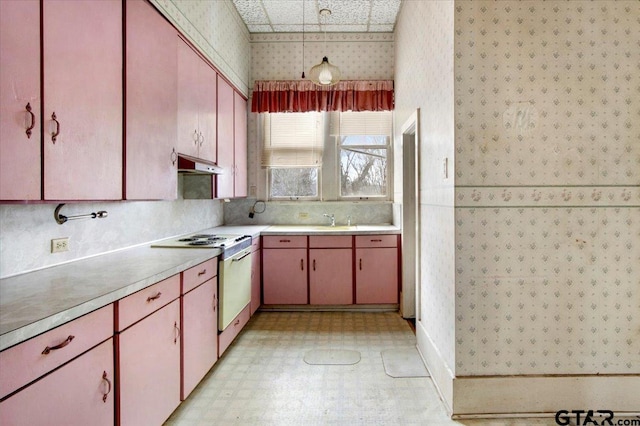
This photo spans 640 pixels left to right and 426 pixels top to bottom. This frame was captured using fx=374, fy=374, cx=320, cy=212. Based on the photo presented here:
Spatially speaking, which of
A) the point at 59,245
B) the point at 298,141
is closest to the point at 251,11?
the point at 298,141

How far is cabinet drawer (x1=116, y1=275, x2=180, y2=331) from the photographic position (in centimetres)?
162

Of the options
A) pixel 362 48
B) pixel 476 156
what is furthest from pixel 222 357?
pixel 362 48

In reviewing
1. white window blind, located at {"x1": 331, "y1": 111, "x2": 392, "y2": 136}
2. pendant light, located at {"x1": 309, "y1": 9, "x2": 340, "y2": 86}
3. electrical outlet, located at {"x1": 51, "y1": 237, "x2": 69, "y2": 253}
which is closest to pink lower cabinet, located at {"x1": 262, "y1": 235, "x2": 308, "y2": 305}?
white window blind, located at {"x1": 331, "y1": 111, "x2": 392, "y2": 136}

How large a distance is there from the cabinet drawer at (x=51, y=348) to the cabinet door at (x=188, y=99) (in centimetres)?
163

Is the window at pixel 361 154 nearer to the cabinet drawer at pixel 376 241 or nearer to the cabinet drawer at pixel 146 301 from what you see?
the cabinet drawer at pixel 376 241

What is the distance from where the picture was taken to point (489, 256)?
2158 millimetres

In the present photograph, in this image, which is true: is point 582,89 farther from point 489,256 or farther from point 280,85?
point 280,85

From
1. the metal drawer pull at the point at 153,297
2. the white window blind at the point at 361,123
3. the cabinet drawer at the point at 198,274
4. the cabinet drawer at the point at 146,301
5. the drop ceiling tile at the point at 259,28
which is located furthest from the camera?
the white window blind at the point at 361,123

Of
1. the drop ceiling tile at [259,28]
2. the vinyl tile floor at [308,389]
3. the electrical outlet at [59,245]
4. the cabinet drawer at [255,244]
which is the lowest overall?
the vinyl tile floor at [308,389]

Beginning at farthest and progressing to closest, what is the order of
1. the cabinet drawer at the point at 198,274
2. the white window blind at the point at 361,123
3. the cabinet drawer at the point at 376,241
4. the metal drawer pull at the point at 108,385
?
the white window blind at the point at 361,123 → the cabinet drawer at the point at 376,241 → the cabinet drawer at the point at 198,274 → the metal drawer pull at the point at 108,385

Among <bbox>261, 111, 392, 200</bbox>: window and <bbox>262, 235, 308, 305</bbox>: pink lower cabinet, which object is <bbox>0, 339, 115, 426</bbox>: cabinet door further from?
<bbox>261, 111, 392, 200</bbox>: window

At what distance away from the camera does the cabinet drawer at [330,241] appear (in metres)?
4.19

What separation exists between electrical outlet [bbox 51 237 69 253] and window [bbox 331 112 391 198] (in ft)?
10.8

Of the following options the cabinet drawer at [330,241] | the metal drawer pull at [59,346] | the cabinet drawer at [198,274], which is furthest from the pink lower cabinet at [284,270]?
the metal drawer pull at [59,346]
